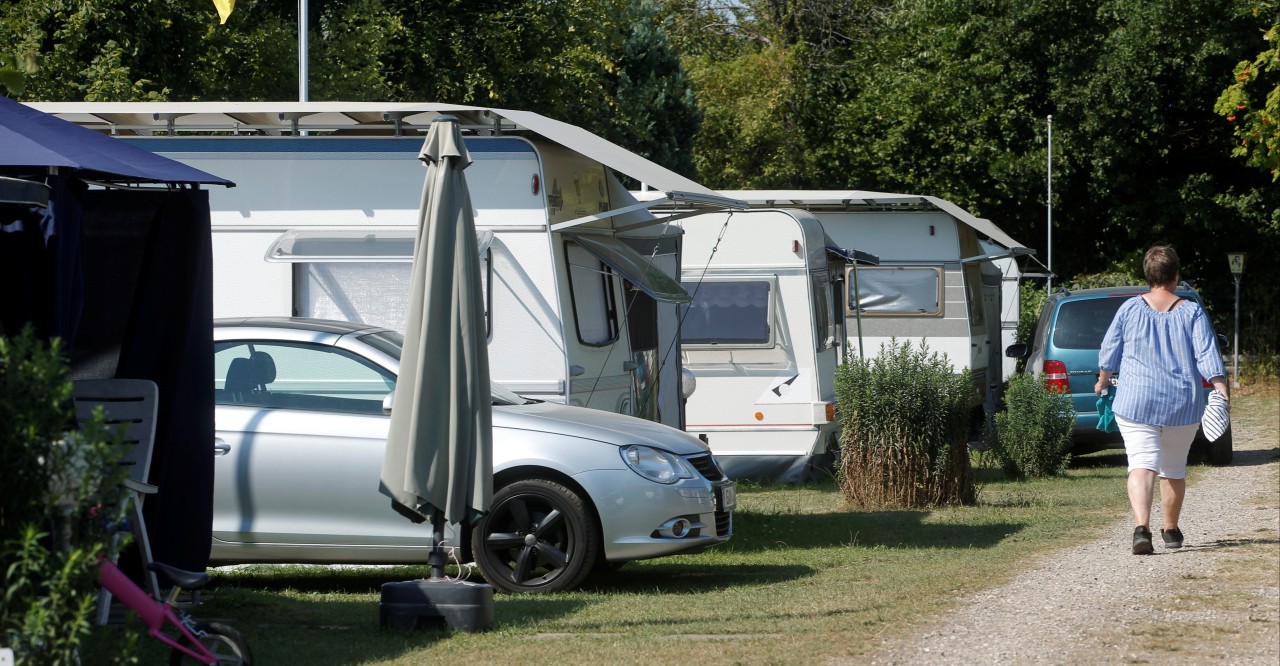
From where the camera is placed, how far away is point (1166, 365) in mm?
8469

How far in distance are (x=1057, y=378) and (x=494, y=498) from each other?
8.60 meters

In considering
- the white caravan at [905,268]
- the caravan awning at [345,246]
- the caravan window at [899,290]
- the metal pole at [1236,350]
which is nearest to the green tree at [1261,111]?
the metal pole at [1236,350]

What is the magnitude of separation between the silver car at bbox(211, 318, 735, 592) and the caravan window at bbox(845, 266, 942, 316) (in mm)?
9075

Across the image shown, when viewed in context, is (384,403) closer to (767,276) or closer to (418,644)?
(418,644)

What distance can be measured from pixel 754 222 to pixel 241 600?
304 inches

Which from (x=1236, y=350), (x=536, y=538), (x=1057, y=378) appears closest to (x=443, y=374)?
(x=536, y=538)

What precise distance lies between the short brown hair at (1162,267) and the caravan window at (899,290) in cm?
803

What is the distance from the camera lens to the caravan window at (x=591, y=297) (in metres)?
9.88

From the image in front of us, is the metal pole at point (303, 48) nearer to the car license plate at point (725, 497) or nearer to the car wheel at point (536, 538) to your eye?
the car license plate at point (725, 497)

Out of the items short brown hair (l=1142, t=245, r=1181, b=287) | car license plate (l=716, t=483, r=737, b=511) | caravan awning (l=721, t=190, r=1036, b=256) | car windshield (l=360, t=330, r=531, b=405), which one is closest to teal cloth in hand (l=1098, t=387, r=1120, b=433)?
short brown hair (l=1142, t=245, r=1181, b=287)

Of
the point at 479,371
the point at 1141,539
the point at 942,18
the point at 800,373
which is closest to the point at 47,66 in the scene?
the point at 800,373

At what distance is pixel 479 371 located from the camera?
6852 mm

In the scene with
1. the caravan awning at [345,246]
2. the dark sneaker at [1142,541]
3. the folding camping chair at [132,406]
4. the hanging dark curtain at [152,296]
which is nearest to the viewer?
the folding camping chair at [132,406]

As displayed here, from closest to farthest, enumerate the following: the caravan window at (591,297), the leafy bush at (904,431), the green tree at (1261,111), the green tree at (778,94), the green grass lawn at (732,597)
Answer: the green grass lawn at (732,597), the caravan window at (591,297), the leafy bush at (904,431), the green tree at (1261,111), the green tree at (778,94)
